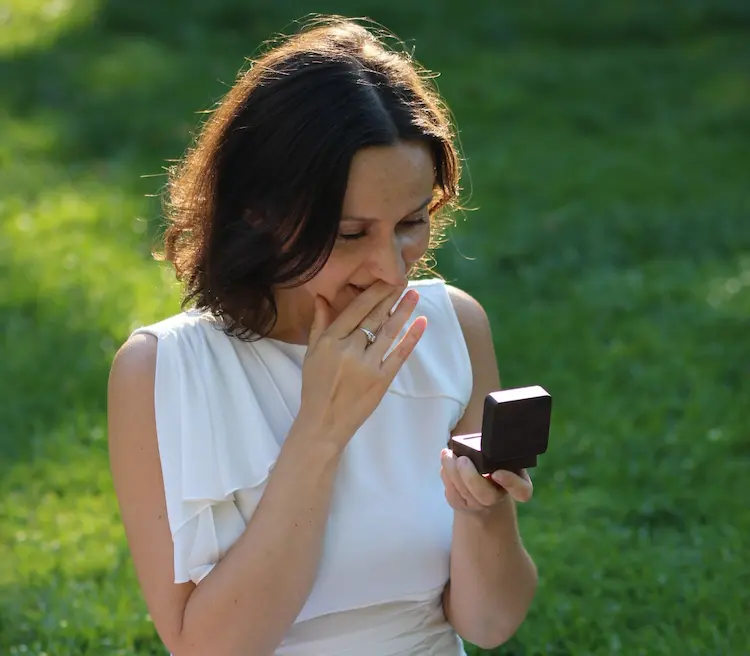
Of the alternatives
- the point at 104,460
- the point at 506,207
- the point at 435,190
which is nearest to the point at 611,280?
the point at 506,207

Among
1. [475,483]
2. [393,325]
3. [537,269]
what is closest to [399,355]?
[393,325]

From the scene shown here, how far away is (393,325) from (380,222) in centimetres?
19

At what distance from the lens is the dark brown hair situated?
7.25ft

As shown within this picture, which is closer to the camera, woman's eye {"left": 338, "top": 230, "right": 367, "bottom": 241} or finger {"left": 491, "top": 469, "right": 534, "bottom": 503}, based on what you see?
finger {"left": 491, "top": 469, "right": 534, "bottom": 503}

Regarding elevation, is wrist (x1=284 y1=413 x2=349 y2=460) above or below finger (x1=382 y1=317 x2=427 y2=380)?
below

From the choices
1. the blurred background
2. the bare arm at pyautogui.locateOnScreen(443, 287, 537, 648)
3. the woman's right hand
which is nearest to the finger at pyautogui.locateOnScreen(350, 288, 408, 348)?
the woman's right hand

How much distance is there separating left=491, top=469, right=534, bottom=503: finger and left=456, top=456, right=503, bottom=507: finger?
22 millimetres

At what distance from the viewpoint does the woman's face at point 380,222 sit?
2.21 meters

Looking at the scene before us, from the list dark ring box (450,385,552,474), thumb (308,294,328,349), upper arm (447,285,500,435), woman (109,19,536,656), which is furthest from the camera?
upper arm (447,285,500,435)

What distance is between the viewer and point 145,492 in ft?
7.41

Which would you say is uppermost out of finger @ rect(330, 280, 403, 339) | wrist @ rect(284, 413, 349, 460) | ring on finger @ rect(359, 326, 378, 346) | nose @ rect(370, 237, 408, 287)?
nose @ rect(370, 237, 408, 287)

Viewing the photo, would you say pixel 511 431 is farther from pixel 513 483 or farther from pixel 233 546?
pixel 233 546

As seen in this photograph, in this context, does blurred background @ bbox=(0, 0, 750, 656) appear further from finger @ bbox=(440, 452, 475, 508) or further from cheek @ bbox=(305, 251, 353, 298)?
cheek @ bbox=(305, 251, 353, 298)

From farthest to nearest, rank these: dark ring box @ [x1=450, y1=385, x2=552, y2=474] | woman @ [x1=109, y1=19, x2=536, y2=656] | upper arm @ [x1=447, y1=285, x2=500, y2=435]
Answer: upper arm @ [x1=447, y1=285, x2=500, y2=435], woman @ [x1=109, y1=19, x2=536, y2=656], dark ring box @ [x1=450, y1=385, x2=552, y2=474]
